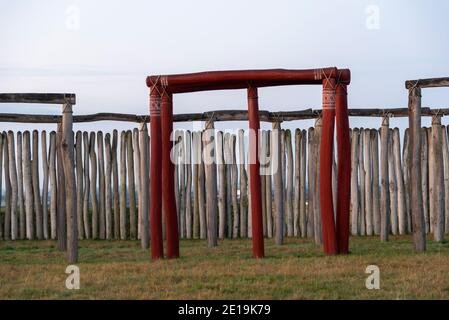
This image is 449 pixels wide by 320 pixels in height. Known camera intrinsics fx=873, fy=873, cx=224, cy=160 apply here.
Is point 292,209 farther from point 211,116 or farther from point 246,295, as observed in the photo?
point 246,295

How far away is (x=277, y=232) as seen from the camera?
12852mm

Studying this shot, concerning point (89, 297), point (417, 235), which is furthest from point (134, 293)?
point (417, 235)

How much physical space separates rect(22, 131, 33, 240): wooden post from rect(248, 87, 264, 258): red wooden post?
5493 millimetres

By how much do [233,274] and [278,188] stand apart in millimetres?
3756

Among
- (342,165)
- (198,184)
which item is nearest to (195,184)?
(198,184)

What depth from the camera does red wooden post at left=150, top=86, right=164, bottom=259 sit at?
35.0ft

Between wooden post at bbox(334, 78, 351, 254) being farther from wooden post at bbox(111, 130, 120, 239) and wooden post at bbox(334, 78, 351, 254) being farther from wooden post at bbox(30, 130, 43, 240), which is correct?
wooden post at bbox(30, 130, 43, 240)

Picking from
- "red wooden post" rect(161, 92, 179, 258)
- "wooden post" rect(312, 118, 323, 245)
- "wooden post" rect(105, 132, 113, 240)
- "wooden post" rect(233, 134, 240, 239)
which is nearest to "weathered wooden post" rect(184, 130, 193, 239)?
"wooden post" rect(233, 134, 240, 239)

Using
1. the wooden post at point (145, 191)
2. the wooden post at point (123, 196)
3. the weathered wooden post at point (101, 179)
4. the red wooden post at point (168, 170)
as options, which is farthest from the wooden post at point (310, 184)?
the weathered wooden post at point (101, 179)

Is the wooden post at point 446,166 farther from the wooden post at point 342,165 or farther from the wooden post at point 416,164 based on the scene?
the wooden post at point 342,165

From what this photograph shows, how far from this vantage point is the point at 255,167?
10.4 m

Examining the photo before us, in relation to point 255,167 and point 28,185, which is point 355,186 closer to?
point 255,167

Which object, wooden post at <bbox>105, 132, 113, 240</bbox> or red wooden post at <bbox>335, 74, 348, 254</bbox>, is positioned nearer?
red wooden post at <bbox>335, 74, 348, 254</bbox>
